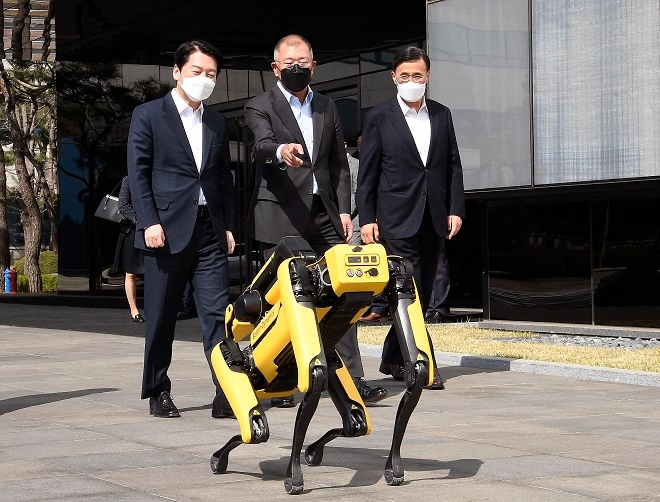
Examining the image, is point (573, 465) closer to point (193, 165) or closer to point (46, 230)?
point (193, 165)

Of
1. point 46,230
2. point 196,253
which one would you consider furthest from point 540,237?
point 46,230

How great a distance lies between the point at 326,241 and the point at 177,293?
0.96m

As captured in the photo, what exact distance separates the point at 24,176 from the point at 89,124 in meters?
12.3

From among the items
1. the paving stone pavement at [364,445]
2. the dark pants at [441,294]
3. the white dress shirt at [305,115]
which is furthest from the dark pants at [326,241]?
the dark pants at [441,294]

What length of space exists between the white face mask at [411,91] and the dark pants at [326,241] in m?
1.23

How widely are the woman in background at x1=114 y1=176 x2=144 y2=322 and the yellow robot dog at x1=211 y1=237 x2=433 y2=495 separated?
319 inches

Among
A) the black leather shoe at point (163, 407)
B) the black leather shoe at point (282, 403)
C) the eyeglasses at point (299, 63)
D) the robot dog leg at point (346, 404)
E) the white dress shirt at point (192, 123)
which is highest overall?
the eyeglasses at point (299, 63)

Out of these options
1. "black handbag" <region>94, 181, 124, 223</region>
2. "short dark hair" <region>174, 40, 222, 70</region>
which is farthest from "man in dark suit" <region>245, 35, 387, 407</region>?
"black handbag" <region>94, 181, 124, 223</region>

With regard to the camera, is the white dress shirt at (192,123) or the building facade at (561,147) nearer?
the white dress shirt at (192,123)

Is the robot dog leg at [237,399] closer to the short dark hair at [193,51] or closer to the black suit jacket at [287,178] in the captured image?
the black suit jacket at [287,178]

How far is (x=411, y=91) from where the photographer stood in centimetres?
891

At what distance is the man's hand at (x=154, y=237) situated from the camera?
25.1ft

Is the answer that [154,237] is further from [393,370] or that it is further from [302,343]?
[302,343]

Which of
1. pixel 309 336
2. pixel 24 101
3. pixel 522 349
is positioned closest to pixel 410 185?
pixel 522 349
